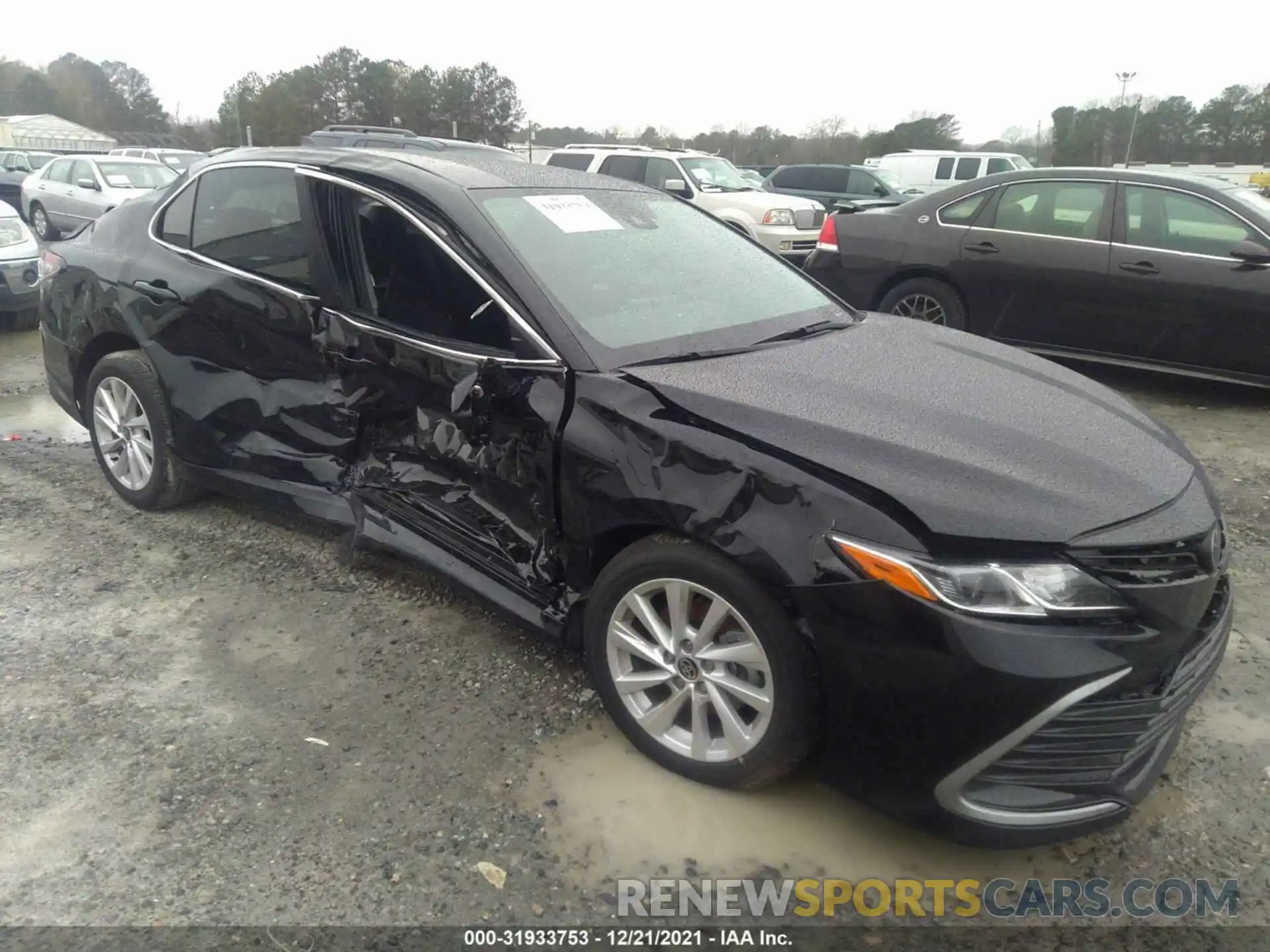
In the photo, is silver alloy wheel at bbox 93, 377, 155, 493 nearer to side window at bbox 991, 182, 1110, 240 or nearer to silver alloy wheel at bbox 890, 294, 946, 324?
silver alloy wheel at bbox 890, 294, 946, 324

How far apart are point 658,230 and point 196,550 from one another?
242cm

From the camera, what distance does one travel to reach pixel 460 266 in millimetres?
2979

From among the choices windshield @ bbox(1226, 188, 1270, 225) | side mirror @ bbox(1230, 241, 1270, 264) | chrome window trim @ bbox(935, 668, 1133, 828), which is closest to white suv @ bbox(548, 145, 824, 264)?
windshield @ bbox(1226, 188, 1270, 225)

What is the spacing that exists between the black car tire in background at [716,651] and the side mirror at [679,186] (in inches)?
445

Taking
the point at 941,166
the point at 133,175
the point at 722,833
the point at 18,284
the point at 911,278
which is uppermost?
the point at 941,166

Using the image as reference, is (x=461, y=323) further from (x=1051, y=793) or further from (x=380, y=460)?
(x=1051, y=793)

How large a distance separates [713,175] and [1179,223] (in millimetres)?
8686

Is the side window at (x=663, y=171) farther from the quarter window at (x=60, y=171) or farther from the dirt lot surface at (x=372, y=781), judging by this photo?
the dirt lot surface at (x=372, y=781)

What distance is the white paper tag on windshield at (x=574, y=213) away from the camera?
10.6ft

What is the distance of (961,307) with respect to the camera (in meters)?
6.81

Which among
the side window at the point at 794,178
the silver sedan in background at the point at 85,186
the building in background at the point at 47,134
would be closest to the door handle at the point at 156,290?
the silver sedan in background at the point at 85,186

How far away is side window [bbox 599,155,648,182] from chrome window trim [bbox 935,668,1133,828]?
12102 mm

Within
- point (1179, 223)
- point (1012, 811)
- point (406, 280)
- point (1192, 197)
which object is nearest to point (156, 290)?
point (406, 280)

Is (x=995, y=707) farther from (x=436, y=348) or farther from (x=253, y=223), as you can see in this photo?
(x=253, y=223)
